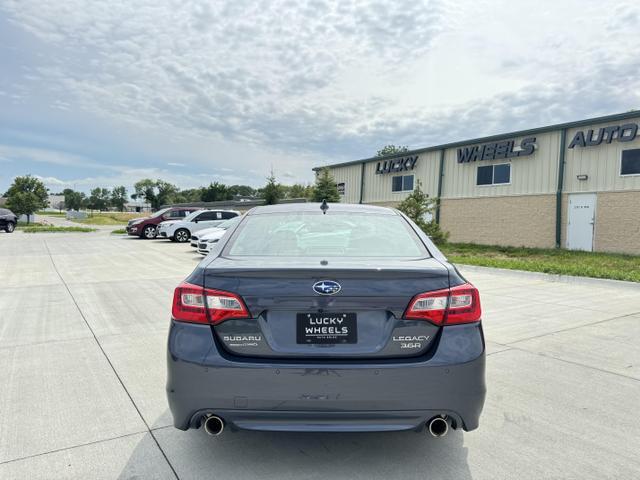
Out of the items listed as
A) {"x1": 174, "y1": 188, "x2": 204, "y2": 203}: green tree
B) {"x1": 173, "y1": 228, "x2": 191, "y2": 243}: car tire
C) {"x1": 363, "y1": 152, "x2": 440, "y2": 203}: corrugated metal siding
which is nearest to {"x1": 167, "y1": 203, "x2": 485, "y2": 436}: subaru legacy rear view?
{"x1": 173, "y1": 228, "x2": 191, "y2": 243}: car tire

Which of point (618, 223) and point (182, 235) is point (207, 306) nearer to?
point (618, 223)

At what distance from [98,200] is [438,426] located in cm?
Answer: 16295

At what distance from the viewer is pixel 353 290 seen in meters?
2.35

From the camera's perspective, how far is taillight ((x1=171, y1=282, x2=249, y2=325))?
237cm

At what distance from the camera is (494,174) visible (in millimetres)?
22734

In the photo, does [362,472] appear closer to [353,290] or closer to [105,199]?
[353,290]

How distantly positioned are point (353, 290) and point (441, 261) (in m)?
0.70

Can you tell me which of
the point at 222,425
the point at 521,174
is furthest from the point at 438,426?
the point at 521,174

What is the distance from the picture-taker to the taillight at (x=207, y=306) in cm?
237

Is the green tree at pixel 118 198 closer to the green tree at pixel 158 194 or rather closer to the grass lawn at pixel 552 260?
the green tree at pixel 158 194

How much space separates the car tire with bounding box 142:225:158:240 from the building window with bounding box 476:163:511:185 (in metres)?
18.0

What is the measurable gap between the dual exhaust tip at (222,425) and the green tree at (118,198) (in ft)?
514

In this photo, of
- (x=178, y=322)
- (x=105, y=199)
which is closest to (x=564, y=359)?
(x=178, y=322)

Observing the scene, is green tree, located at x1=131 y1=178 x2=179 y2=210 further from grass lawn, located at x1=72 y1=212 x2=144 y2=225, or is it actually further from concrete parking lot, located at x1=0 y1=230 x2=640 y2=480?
concrete parking lot, located at x1=0 y1=230 x2=640 y2=480
